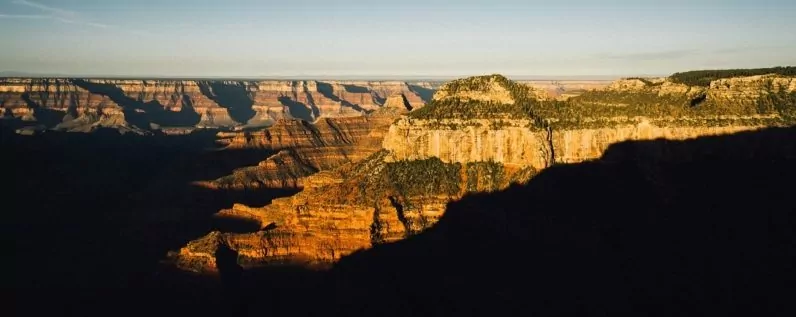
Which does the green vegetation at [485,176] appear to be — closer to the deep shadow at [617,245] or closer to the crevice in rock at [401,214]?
the deep shadow at [617,245]

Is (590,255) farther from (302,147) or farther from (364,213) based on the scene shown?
(302,147)

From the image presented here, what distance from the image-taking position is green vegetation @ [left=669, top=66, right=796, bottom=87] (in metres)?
80.6

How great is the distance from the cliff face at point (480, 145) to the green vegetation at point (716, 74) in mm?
4785

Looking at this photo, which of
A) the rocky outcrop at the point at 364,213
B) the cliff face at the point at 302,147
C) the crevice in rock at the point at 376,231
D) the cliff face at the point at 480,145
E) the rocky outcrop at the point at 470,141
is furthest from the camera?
the cliff face at the point at 302,147

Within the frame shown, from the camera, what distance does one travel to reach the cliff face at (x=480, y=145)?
71.0 m

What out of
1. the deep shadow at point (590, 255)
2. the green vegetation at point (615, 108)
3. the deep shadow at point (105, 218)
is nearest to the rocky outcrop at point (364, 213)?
the deep shadow at point (590, 255)

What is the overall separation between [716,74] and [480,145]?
31.8 m

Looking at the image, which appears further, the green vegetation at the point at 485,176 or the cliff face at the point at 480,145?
the green vegetation at the point at 485,176

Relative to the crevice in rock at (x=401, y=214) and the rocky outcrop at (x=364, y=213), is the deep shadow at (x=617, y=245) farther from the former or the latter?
the rocky outcrop at (x=364, y=213)

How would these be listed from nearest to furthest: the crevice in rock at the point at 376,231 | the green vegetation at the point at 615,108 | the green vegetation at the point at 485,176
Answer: the green vegetation at the point at 615,108, the crevice in rock at the point at 376,231, the green vegetation at the point at 485,176

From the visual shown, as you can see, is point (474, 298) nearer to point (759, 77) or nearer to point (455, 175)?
point (455, 175)

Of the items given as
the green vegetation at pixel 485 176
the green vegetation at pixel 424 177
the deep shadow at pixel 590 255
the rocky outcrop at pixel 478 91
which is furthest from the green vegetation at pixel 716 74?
the green vegetation at pixel 424 177

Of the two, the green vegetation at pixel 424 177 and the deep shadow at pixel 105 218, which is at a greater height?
the green vegetation at pixel 424 177

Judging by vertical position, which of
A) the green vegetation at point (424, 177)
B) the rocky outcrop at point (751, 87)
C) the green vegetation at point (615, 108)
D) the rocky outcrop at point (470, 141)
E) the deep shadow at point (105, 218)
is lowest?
the deep shadow at point (105, 218)
